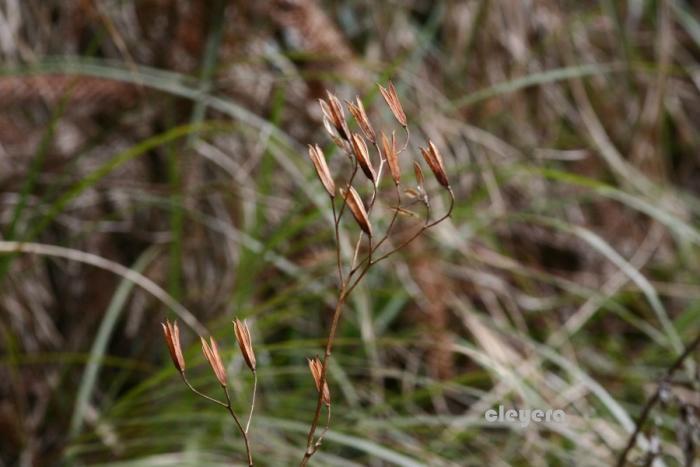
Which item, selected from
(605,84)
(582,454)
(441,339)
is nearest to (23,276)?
(441,339)

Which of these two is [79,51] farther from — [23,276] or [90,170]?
[23,276]

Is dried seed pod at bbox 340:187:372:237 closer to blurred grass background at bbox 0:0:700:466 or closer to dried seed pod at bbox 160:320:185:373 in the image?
dried seed pod at bbox 160:320:185:373

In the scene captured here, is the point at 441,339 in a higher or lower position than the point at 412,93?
lower

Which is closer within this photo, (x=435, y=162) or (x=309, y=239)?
(x=435, y=162)

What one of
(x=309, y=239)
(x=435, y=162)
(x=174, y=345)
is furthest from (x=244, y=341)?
(x=309, y=239)

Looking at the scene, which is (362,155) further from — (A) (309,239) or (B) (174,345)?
(A) (309,239)

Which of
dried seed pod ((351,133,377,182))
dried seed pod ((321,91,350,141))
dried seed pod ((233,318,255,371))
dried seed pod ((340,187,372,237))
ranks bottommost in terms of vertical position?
dried seed pod ((233,318,255,371))

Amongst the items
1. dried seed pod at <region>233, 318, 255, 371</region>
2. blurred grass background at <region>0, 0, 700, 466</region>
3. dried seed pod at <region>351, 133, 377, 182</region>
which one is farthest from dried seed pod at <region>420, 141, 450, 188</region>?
blurred grass background at <region>0, 0, 700, 466</region>

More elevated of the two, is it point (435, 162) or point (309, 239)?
point (309, 239)
